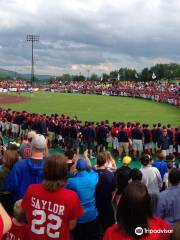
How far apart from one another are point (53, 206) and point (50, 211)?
0.07m

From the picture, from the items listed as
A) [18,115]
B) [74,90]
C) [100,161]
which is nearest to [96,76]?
[74,90]

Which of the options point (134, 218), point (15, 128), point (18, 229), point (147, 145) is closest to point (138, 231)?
point (134, 218)

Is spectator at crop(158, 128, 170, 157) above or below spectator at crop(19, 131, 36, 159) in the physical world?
below

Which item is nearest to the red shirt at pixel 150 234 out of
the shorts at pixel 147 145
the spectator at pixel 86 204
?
the spectator at pixel 86 204

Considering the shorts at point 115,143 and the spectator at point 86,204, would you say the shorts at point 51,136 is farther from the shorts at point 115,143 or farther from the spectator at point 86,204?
the spectator at point 86,204

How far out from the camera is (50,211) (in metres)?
4.37

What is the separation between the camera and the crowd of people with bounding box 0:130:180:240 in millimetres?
3406

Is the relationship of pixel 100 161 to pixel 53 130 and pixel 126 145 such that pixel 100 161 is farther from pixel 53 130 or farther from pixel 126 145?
pixel 53 130

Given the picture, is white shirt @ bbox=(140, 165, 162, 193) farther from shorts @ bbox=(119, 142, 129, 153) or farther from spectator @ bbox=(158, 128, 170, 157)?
shorts @ bbox=(119, 142, 129, 153)

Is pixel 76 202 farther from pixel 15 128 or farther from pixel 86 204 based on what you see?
pixel 15 128

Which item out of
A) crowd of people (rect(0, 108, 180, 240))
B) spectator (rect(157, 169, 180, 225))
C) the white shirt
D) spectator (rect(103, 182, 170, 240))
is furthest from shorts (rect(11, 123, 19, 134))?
spectator (rect(103, 182, 170, 240))

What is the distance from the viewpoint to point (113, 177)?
656 cm

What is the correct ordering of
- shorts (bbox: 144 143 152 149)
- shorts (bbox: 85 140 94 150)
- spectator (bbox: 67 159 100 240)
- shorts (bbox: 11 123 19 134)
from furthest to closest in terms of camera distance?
shorts (bbox: 11 123 19 134)
shorts (bbox: 85 140 94 150)
shorts (bbox: 144 143 152 149)
spectator (bbox: 67 159 100 240)

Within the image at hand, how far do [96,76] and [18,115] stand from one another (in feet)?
461
